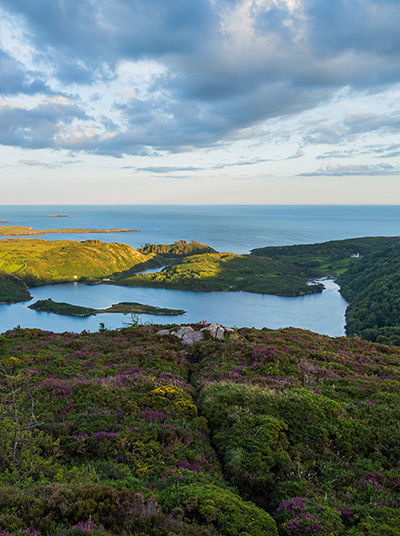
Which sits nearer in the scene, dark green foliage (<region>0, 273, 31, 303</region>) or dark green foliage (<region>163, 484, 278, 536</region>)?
dark green foliage (<region>163, 484, 278, 536</region>)

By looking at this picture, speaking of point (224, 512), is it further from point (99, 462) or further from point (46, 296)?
point (46, 296)

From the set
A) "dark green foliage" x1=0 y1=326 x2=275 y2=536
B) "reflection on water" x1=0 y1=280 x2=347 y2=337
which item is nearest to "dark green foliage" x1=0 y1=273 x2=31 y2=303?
"reflection on water" x1=0 y1=280 x2=347 y2=337

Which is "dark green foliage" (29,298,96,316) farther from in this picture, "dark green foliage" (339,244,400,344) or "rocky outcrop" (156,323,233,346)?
"rocky outcrop" (156,323,233,346)

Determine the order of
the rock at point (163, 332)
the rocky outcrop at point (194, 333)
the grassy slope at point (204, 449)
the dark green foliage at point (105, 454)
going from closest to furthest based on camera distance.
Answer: the dark green foliage at point (105, 454) < the grassy slope at point (204, 449) < the rocky outcrop at point (194, 333) < the rock at point (163, 332)

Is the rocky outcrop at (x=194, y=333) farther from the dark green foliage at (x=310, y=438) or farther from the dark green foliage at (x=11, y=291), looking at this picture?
the dark green foliage at (x=11, y=291)

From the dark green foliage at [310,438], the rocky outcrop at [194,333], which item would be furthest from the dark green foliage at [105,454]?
the rocky outcrop at [194,333]

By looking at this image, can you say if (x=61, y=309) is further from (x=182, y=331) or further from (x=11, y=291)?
(x=182, y=331)
